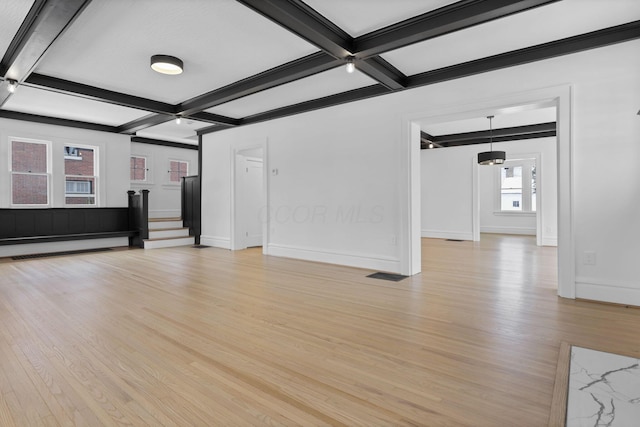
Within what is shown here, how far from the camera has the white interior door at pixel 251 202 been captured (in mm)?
7344

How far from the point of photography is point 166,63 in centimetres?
368

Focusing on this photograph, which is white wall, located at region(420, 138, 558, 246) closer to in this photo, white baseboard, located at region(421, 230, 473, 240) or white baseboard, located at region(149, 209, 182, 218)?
white baseboard, located at region(421, 230, 473, 240)

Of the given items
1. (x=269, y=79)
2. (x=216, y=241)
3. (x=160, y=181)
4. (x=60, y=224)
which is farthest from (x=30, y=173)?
(x=269, y=79)

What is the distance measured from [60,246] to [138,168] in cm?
303

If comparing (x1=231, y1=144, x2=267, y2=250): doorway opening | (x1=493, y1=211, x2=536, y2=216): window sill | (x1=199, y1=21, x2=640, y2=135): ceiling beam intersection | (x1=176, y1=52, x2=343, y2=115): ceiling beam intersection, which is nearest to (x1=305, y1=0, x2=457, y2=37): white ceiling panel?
(x1=176, y1=52, x2=343, y2=115): ceiling beam intersection

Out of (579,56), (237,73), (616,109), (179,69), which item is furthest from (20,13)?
(616,109)

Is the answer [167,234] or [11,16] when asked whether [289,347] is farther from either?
[167,234]

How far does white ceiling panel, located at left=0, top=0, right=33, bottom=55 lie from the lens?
279 centimetres

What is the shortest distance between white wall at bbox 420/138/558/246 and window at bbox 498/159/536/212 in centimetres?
37

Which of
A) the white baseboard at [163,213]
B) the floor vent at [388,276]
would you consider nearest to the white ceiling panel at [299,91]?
the floor vent at [388,276]

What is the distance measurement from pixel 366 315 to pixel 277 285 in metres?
1.44

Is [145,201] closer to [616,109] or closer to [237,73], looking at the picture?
[237,73]

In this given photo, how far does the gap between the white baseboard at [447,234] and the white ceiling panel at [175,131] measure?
252 inches

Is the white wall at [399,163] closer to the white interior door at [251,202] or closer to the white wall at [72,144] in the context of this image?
the white interior door at [251,202]
